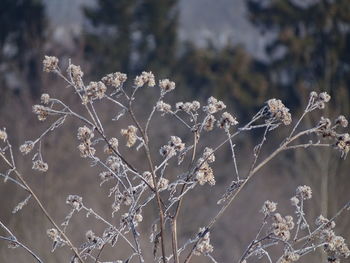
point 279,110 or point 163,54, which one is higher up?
point 163,54

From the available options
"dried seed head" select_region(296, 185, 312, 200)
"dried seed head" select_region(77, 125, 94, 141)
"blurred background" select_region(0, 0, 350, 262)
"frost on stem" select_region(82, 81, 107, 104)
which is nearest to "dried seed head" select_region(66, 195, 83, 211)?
"dried seed head" select_region(77, 125, 94, 141)

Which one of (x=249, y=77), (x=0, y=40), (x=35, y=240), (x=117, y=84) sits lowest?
(x=117, y=84)

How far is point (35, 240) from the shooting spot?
1652 cm

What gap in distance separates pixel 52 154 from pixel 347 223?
6490 mm

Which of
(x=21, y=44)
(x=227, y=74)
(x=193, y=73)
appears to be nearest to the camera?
(x=227, y=74)

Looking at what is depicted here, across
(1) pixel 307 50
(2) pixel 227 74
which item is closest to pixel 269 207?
(1) pixel 307 50

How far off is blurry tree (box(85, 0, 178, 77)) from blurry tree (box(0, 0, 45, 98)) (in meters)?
1.56

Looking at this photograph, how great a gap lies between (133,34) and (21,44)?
3.41 m

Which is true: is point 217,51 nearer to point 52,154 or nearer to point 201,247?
point 52,154

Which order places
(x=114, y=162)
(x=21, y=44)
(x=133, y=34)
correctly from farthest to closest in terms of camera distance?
1. (x=133, y=34)
2. (x=21, y=44)
3. (x=114, y=162)

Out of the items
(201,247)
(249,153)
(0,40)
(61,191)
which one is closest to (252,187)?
(249,153)

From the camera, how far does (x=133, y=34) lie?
27.8 meters

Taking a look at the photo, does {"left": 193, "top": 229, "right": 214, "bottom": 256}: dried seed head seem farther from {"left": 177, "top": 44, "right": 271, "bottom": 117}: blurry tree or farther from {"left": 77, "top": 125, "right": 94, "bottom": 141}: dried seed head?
{"left": 177, "top": 44, "right": 271, "bottom": 117}: blurry tree

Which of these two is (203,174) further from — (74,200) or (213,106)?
(74,200)
